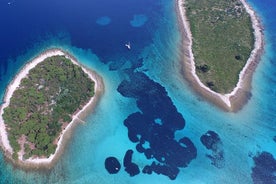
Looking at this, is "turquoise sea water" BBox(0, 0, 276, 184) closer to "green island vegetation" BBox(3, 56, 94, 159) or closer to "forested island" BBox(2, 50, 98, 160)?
"forested island" BBox(2, 50, 98, 160)

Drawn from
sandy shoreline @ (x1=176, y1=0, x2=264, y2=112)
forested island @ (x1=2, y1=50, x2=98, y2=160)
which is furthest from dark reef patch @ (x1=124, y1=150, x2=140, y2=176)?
sandy shoreline @ (x1=176, y1=0, x2=264, y2=112)

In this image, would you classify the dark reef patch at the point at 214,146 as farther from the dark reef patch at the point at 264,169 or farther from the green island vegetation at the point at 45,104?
the green island vegetation at the point at 45,104

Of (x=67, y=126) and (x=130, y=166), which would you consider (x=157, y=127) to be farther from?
(x=67, y=126)

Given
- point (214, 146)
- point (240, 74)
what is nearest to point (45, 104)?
point (214, 146)

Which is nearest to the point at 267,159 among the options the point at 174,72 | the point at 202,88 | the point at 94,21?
the point at 202,88

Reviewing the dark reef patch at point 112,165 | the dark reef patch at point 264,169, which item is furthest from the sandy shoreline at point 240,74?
the dark reef patch at point 112,165

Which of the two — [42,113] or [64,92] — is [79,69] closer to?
[64,92]
